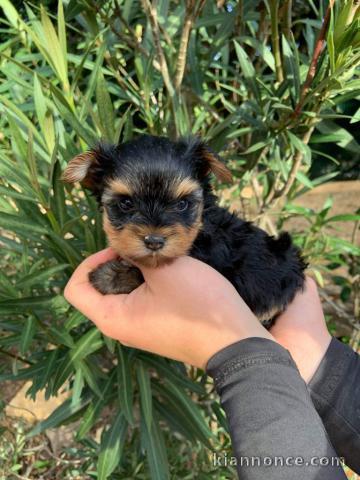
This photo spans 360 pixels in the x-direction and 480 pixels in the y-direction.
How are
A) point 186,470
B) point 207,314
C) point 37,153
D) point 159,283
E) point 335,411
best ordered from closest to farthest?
point 207,314, point 159,283, point 335,411, point 37,153, point 186,470

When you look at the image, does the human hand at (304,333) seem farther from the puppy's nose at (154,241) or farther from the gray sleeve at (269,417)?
the puppy's nose at (154,241)

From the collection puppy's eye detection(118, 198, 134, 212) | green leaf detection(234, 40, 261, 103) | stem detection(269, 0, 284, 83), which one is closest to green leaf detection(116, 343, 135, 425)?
puppy's eye detection(118, 198, 134, 212)

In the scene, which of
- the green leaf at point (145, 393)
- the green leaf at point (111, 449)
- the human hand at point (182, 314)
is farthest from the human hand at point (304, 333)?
the green leaf at point (111, 449)

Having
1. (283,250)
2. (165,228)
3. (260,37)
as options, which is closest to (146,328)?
(165,228)

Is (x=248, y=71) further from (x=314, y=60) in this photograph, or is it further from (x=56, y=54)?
(x=56, y=54)

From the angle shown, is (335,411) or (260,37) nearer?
(335,411)

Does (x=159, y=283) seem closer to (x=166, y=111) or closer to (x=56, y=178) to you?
(x=56, y=178)

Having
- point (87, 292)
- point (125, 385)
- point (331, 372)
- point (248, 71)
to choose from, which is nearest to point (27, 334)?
point (87, 292)
